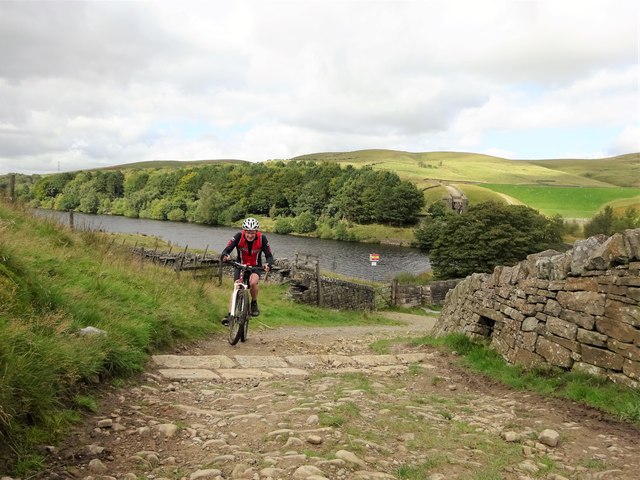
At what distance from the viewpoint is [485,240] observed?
4931 centimetres

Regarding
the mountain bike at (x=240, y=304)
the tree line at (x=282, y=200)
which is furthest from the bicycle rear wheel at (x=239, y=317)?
the tree line at (x=282, y=200)

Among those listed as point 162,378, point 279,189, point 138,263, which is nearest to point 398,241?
point 279,189

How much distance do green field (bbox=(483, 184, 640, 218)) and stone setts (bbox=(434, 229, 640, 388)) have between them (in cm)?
9358

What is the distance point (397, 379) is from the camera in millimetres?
7004

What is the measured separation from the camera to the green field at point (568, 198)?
3765 inches

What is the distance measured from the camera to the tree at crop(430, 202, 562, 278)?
160 ft

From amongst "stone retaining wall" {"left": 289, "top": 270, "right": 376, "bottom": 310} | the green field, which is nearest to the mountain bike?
"stone retaining wall" {"left": 289, "top": 270, "right": 376, "bottom": 310}

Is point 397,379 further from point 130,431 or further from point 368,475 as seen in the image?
point 130,431

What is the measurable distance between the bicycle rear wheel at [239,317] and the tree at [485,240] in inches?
1688

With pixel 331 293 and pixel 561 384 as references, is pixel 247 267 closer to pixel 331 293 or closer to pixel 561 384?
pixel 561 384

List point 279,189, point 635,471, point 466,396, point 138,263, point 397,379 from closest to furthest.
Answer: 1. point 635,471
2. point 466,396
3. point 397,379
4. point 138,263
5. point 279,189

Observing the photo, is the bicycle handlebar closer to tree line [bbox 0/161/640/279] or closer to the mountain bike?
the mountain bike

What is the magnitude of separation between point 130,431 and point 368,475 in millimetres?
2226

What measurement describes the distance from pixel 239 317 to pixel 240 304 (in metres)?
0.30
